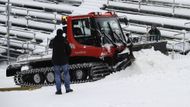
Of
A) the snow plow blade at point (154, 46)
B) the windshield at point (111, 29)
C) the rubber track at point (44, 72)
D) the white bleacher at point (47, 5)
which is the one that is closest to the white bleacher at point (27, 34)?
the white bleacher at point (47, 5)

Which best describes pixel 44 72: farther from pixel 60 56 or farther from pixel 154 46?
pixel 60 56

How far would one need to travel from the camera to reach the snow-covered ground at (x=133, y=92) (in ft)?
37.0

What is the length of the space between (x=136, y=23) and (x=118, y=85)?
51.4 ft

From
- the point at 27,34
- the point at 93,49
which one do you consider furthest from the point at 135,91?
the point at 27,34

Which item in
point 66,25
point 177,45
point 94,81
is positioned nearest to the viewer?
point 94,81

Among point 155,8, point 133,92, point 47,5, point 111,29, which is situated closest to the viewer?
point 133,92

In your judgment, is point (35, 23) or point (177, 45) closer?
point (177, 45)

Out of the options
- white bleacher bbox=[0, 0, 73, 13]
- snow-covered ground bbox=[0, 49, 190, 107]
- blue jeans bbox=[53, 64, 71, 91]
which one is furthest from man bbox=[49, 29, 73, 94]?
white bleacher bbox=[0, 0, 73, 13]

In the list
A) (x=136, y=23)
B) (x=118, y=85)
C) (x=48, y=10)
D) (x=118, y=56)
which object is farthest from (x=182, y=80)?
(x=48, y=10)

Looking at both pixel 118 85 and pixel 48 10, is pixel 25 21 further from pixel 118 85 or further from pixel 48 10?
pixel 118 85

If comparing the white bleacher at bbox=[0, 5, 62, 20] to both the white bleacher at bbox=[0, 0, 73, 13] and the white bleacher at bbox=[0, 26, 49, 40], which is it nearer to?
the white bleacher at bbox=[0, 0, 73, 13]

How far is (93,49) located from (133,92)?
4.47 m

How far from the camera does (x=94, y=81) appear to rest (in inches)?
632

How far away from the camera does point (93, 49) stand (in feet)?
54.5
